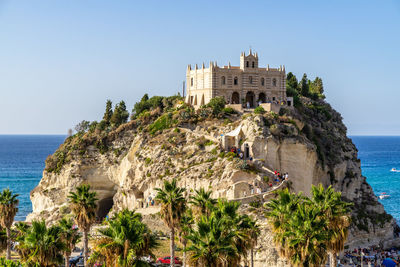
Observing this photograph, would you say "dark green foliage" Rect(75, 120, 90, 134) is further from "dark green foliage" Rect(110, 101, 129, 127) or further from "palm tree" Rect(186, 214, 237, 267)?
"palm tree" Rect(186, 214, 237, 267)

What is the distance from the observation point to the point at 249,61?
277 ft

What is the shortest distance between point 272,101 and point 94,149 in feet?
99.5

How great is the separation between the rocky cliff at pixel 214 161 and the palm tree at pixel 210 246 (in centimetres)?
2910

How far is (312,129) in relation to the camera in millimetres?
84750

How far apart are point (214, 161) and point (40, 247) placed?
38441 millimetres

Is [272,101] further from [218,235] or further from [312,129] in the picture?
[218,235]

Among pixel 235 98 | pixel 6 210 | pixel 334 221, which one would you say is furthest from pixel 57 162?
pixel 334 221

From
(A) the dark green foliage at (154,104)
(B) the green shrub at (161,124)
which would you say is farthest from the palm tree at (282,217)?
(A) the dark green foliage at (154,104)

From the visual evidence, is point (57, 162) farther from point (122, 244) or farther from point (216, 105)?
point (122, 244)

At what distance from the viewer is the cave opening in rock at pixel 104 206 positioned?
86688 mm

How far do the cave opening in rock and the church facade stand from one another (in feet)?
71.6

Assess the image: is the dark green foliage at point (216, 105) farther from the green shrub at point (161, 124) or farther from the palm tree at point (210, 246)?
the palm tree at point (210, 246)

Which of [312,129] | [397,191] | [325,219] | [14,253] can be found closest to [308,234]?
A: [325,219]

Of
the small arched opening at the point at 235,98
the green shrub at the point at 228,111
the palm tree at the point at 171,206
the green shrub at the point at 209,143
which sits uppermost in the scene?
the small arched opening at the point at 235,98
